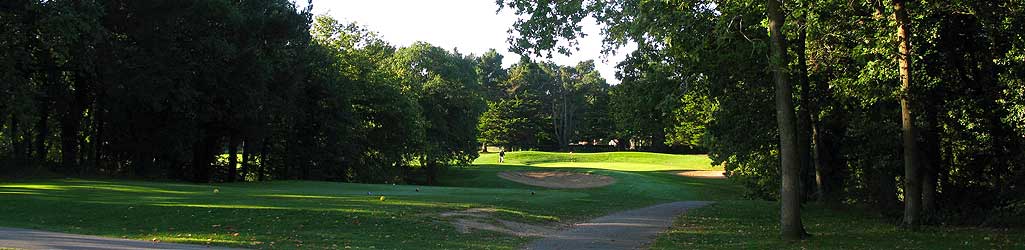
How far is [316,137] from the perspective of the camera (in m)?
47.3

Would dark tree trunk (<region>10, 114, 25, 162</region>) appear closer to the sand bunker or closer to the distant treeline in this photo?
the distant treeline

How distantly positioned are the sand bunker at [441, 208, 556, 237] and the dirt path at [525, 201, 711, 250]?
67 cm

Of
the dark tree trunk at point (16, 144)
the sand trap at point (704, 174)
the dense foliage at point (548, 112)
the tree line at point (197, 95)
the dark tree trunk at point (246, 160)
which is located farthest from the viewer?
the dense foliage at point (548, 112)

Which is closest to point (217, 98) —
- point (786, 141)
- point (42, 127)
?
point (42, 127)

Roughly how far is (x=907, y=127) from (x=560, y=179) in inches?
1452

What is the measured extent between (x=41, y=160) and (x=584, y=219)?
1105 inches

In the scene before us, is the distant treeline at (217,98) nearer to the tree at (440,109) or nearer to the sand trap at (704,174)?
the tree at (440,109)

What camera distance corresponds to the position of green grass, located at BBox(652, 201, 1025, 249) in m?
14.5

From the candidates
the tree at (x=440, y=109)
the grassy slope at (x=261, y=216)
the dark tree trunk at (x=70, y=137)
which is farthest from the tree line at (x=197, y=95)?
the grassy slope at (x=261, y=216)

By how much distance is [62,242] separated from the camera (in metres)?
12.5

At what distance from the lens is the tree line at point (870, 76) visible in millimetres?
15250

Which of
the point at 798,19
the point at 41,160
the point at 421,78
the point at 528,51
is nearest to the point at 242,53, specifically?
the point at 41,160

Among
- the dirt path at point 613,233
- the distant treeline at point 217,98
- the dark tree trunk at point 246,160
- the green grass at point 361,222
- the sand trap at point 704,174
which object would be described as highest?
the distant treeline at point 217,98

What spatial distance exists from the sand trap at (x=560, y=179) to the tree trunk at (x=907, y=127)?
31004 millimetres
